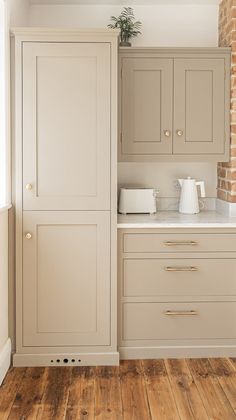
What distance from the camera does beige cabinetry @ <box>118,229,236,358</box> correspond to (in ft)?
12.0

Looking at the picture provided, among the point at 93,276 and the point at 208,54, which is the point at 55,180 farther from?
the point at 208,54

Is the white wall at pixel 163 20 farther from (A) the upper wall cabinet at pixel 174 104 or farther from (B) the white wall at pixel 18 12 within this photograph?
(A) the upper wall cabinet at pixel 174 104

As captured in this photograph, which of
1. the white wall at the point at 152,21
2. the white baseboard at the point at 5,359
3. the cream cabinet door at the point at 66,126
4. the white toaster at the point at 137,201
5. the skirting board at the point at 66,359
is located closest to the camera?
the white baseboard at the point at 5,359

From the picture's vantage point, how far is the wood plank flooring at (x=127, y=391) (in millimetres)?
2922

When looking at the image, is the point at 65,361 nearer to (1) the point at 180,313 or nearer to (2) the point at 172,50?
(1) the point at 180,313

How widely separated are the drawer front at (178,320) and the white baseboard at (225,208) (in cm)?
63

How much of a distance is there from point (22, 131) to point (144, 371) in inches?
62.9

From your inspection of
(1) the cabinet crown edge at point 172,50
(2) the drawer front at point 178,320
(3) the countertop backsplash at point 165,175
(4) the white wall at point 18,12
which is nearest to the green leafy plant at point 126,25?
(1) the cabinet crown edge at point 172,50

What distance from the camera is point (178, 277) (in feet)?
12.1

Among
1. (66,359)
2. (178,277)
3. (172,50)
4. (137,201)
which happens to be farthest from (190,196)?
(66,359)

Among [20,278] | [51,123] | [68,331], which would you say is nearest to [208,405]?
[68,331]

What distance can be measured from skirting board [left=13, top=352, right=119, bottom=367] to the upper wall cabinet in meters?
1.31

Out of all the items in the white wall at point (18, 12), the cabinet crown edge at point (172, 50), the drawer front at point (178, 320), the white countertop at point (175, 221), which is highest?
the white wall at point (18, 12)

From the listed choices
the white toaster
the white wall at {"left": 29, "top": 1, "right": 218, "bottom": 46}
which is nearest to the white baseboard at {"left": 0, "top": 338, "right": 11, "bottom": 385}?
the white toaster
